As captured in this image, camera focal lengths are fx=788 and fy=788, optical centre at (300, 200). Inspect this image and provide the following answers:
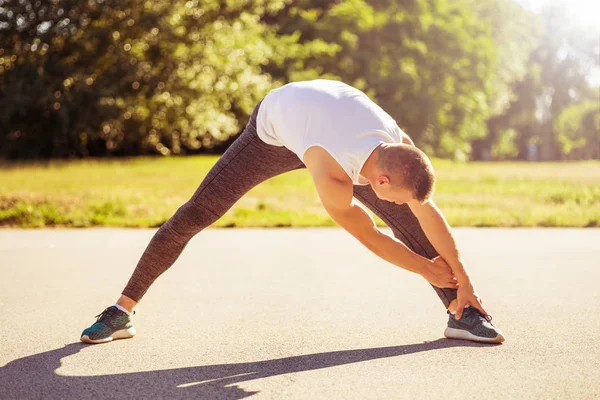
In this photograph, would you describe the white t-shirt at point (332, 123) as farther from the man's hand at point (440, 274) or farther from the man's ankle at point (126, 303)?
the man's ankle at point (126, 303)

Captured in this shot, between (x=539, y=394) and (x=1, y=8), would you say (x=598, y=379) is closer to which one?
(x=539, y=394)

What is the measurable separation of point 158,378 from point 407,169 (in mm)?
1320

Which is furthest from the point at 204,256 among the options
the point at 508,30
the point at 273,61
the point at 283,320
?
the point at 508,30

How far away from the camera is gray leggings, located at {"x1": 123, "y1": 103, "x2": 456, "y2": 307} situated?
3736 millimetres

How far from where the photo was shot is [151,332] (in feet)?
13.3

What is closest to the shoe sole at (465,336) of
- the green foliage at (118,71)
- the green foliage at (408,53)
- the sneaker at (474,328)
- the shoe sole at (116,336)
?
the sneaker at (474,328)

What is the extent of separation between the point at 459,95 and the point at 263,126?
2800cm

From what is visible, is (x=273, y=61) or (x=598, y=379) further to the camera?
(x=273, y=61)

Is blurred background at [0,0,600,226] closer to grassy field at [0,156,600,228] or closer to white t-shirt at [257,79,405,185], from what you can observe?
grassy field at [0,156,600,228]

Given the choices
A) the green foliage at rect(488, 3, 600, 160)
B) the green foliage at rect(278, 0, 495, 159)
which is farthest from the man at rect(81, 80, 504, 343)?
the green foliage at rect(488, 3, 600, 160)

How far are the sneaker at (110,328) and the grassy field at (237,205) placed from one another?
510 centimetres

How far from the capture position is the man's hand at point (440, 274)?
3598 mm

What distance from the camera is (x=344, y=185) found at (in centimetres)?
311

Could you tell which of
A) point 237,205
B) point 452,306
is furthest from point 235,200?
point 237,205
